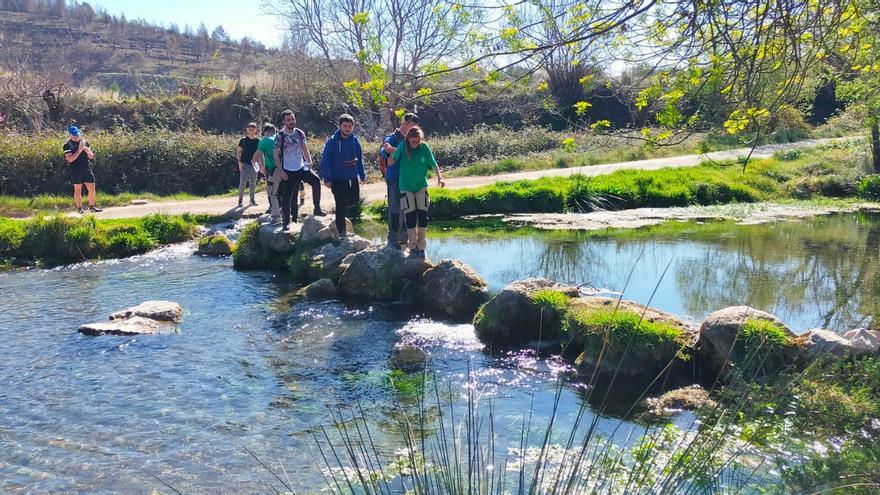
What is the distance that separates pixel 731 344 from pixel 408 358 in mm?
3295

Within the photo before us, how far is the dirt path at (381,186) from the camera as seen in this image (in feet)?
54.1

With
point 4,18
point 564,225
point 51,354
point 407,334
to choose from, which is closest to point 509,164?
point 564,225

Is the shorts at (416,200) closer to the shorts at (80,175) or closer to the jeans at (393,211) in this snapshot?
the jeans at (393,211)

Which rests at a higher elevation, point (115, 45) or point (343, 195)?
point (115, 45)

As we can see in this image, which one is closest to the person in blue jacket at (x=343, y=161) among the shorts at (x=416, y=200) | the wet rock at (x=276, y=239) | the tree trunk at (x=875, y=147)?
the shorts at (x=416, y=200)

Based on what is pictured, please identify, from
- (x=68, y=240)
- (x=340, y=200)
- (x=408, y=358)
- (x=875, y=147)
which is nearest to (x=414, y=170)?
(x=340, y=200)

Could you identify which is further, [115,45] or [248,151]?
[115,45]

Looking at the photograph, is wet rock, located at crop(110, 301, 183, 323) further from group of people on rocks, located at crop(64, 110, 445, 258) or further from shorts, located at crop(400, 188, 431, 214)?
shorts, located at crop(400, 188, 431, 214)

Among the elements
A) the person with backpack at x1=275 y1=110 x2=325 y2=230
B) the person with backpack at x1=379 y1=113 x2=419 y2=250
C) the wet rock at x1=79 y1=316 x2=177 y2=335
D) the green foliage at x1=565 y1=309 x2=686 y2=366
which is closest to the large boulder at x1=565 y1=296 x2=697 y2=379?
the green foliage at x1=565 y1=309 x2=686 y2=366

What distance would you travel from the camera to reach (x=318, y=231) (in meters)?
12.1

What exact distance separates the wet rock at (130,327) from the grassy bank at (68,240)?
5.05 meters

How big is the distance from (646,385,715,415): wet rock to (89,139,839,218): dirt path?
7.42 metres

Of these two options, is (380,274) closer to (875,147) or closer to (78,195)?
(78,195)

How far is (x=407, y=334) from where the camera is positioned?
8.65 m
